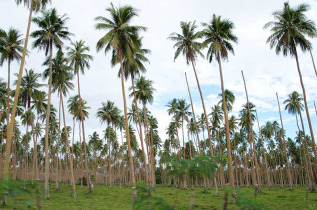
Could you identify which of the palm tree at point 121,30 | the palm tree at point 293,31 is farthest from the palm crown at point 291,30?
the palm tree at point 121,30

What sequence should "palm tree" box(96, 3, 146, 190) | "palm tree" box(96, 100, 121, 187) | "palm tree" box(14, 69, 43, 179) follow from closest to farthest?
1. "palm tree" box(96, 3, 146, 190)
2. "palm tree" box(14, 69, 43, 179)
3. "palm tree" box(96, 100, 121, 187)

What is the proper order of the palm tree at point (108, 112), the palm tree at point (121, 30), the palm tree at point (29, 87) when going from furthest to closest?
the palm tree at point (108, 112) < the palm tree at point (29, 87) < the palm tree at point (121, 30)

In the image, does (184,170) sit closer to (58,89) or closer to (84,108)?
(58,89)

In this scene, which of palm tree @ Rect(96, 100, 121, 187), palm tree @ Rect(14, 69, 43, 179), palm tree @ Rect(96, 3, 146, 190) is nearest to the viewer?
palm tree @ Rect(96, 3, 146, 190)

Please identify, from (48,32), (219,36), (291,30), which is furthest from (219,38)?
(48,32)

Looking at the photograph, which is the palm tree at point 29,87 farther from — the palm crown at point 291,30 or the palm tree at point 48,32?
the palm crown at point 291,30

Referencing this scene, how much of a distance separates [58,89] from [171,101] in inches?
997

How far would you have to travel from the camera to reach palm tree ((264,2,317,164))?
1004 inches

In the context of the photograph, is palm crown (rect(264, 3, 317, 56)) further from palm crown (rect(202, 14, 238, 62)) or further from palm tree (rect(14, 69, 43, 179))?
palm tree (rect(14, 69, 43, 179))

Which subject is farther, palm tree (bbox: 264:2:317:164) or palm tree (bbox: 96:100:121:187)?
palm tree (bbox: 96:100:121:187)

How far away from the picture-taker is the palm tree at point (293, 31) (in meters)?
25.5

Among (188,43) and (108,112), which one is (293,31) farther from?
(108,112)

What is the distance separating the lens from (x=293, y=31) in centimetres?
2588

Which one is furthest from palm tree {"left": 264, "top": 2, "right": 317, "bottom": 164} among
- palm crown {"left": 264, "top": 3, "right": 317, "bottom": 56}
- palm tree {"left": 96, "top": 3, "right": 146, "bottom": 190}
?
palm tree {"left": 96, "top": 3, "right": 146, "bottom": 190}
